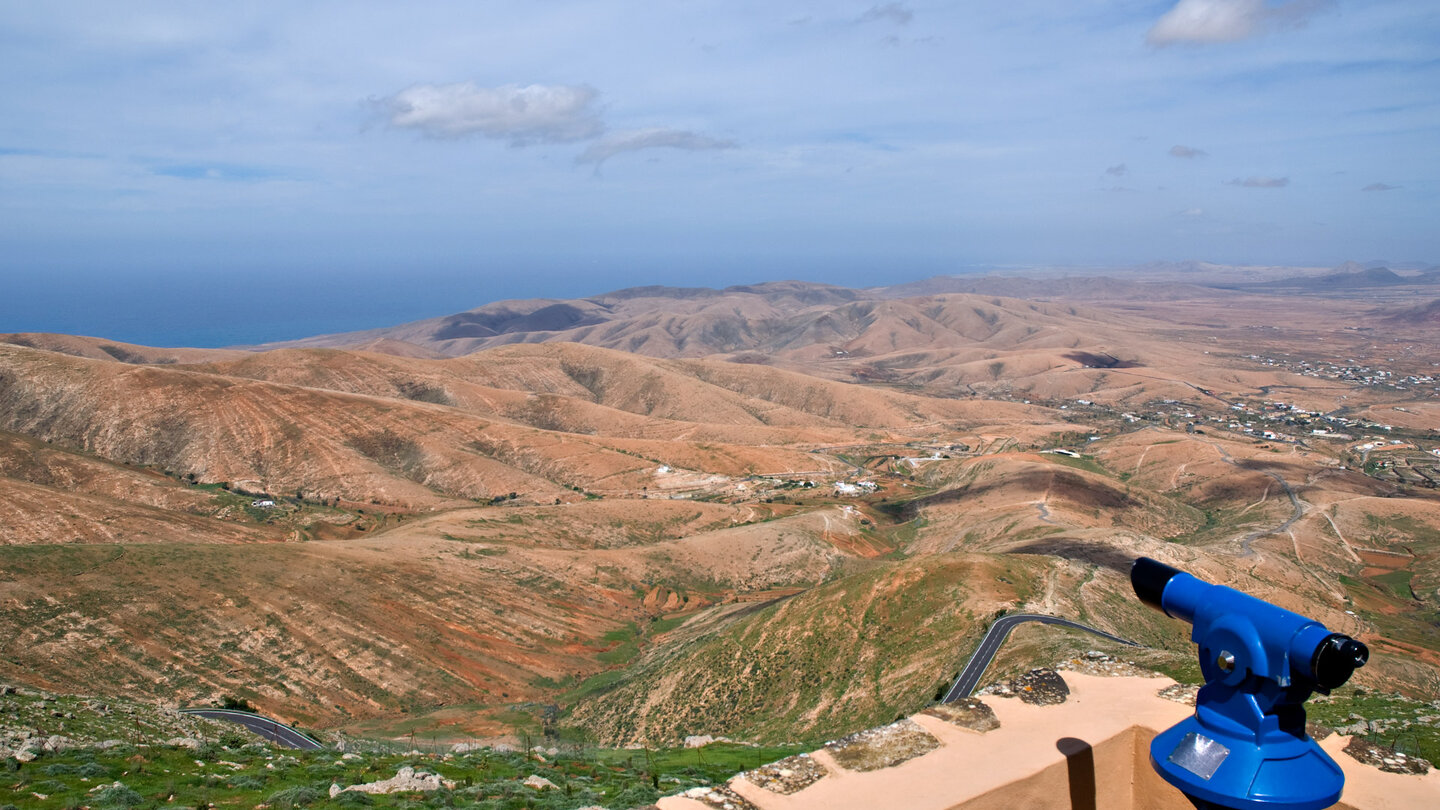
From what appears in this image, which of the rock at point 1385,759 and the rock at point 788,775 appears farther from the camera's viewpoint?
the rock at point 788,775

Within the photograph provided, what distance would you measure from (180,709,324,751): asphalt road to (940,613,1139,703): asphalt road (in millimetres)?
23168

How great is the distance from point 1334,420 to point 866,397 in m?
90.6

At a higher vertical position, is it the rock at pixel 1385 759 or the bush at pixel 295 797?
the rock at pixel 1385 759

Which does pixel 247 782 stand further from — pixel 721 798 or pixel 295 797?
pixel 721 798

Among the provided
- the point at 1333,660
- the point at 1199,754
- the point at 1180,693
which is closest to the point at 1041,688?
the point at 1180,693

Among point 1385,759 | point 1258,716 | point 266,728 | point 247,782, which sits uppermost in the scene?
point 1258,716

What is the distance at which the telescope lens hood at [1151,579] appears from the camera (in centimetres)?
623

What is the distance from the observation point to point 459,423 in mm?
106812

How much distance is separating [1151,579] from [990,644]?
101ft

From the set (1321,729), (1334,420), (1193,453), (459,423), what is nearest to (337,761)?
(1321,729)

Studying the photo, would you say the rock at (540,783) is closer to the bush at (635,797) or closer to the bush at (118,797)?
the bush at (635,797)

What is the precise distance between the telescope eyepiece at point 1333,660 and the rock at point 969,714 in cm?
715

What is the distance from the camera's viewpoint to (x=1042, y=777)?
9.41m

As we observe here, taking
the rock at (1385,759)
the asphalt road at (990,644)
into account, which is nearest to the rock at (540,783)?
the rock at (1385,759)
